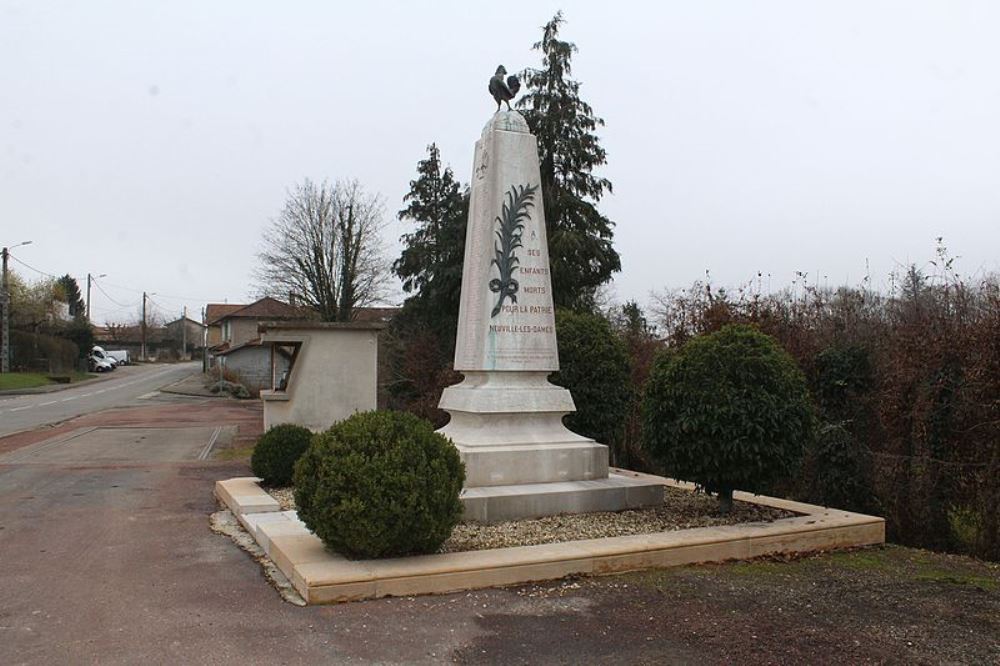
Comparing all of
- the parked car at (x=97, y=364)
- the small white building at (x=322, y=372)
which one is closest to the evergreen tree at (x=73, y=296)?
the parked car at (x=97, y=364)

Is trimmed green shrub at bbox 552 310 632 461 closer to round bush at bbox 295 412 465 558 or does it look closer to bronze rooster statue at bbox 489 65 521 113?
bronze rooster statue at bbox 489 65 521 113

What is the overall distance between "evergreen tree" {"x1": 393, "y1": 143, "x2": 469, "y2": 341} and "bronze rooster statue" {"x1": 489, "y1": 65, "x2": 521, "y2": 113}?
11001 mm

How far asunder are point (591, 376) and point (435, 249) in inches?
735

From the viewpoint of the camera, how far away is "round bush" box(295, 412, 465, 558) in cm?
620

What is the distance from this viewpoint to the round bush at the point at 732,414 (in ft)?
25.8

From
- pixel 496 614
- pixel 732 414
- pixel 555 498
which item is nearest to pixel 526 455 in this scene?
pixel 555 498

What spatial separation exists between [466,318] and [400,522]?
3.96 m

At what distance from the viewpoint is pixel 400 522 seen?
20.3 feet

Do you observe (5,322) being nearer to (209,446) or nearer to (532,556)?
(209,446)

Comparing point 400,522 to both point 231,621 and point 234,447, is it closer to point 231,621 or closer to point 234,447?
point 231,621

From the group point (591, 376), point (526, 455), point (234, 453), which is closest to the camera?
point (526, 455)

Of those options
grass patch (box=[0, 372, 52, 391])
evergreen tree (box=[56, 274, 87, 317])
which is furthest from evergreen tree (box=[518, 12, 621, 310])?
evergreen tree (box=[56, 274, 87, 317])

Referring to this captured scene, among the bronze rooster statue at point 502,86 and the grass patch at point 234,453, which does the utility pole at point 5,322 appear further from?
the bronze rooster statue at point 502,86

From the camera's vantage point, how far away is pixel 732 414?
785 cm
